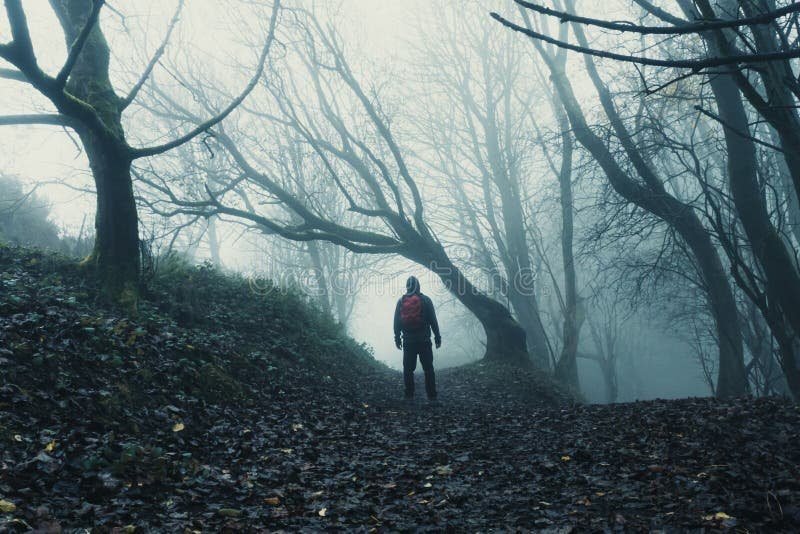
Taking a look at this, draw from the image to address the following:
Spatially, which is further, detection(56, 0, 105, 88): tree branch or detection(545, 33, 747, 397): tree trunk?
detection(545, 33, 747, 397): tree trunk

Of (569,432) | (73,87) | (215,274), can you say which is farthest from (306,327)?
(569,432)

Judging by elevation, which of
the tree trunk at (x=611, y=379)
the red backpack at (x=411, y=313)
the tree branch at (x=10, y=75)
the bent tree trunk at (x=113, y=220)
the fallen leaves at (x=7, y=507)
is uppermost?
the tree branch at (x=10, y=75)

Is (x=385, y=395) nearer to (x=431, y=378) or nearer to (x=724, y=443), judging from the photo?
(x=431, y=378)

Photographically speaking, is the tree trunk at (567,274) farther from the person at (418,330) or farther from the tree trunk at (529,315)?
the person at (418,330)

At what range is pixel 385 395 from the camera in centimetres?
958

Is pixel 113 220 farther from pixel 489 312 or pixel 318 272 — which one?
pixel 318 272

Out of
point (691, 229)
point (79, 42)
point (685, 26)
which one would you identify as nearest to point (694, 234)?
point (691, 229)

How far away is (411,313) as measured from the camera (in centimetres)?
902

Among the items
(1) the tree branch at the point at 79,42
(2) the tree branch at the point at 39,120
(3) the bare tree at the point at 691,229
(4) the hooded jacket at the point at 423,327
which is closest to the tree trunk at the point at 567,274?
(3) the bare tree at the point at 691,229

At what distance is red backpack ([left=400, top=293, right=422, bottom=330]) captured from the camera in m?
9.00

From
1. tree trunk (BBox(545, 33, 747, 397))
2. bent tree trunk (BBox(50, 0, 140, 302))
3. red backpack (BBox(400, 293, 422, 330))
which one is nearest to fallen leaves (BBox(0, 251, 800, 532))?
bent tree trunk (BBox(50, 0, 140, 302))

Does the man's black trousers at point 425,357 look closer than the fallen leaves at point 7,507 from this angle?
No

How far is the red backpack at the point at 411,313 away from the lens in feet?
29.5

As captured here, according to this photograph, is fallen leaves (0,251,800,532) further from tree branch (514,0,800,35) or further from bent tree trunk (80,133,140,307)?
tree branch (514,0,800,35)
